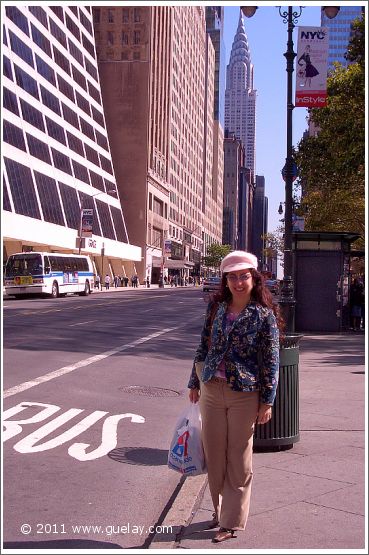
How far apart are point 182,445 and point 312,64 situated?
1255cm

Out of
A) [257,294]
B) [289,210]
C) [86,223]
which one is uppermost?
[86,223]

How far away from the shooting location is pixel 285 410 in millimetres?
6488

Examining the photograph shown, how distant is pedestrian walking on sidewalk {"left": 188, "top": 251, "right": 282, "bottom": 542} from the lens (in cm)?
436

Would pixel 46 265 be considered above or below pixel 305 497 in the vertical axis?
above

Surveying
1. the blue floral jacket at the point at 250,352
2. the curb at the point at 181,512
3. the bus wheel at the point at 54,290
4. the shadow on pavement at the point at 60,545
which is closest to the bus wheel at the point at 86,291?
the bus wheel at the point at 54,290

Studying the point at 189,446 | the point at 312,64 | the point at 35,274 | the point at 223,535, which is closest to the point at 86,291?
the point at 35,274

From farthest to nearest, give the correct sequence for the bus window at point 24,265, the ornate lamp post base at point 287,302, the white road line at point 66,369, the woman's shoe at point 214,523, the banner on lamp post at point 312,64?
the bus window at point 24,265 < the ornate lamp post base at point 287,302 < the banner on lamp post at point 312,64 < the white road line at point 66,369 < the woman's shoe at point 214,523

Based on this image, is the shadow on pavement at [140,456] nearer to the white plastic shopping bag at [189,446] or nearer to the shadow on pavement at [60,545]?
the white plastic shopping bag at [189,446]

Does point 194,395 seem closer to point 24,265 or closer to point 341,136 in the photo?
point 341,136

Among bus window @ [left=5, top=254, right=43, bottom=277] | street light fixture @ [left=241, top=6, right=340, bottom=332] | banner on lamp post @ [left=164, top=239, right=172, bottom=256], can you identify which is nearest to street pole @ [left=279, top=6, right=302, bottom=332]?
street light fixture @ [left=241, top=6, right=340, bottom=332]

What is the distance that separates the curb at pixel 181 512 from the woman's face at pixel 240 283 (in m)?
1.69

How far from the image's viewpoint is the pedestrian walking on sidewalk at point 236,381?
4.36 m

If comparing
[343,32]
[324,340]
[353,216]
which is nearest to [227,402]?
[324,340]

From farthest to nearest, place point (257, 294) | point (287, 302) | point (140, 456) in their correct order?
point (287, 302), point (140, 456), point (257, 294)
